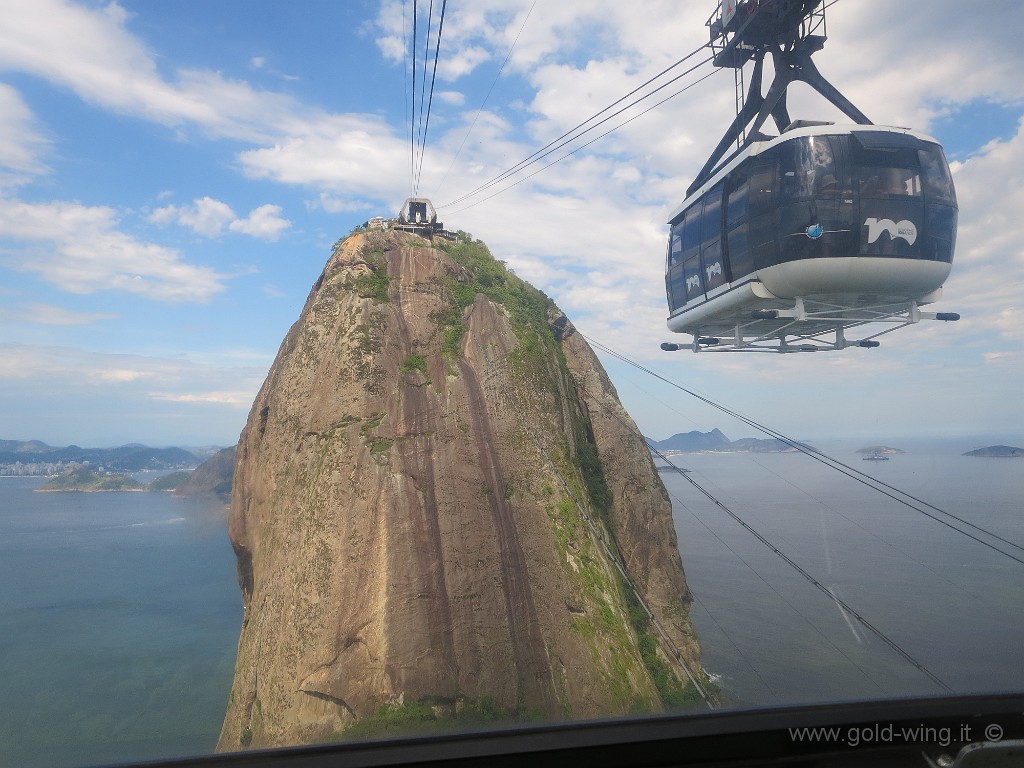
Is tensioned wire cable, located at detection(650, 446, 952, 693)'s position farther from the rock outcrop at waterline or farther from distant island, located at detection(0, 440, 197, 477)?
distant island, located at detection(0, 440, 197, 477)

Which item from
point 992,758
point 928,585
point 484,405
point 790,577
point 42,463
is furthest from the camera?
point 42,463

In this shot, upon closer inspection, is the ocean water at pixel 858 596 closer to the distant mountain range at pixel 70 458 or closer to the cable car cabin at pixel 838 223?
the cable car cabin at pixel 838 223

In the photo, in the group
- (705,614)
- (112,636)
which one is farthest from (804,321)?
(112,636)

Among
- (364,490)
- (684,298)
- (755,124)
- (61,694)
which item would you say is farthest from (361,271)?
(61,694)

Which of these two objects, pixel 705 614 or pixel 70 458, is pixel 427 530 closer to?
pixel 705 614

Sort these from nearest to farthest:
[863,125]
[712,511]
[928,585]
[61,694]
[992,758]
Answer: [992,758]
[863,125]
[61,694]
[928,585]
[712,511]

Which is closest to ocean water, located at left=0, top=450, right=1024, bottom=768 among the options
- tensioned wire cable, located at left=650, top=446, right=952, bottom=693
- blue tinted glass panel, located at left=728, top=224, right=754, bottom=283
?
tensioned wire cable, located at left=650, top=446, right=952, bottom=693

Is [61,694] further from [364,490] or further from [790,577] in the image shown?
[790,577]

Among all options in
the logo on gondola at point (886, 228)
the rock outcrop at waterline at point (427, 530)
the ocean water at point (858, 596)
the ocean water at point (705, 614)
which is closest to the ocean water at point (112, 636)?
the ocean water at point (705, 614)
